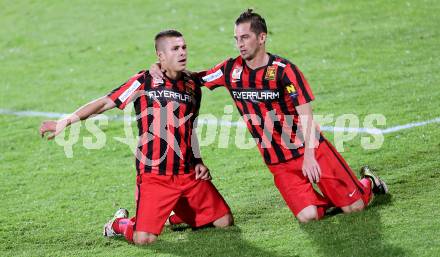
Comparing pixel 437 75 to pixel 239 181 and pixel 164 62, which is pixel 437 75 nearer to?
pixel 239 181

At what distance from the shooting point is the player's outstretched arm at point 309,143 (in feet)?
21.0

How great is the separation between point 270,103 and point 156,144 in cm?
95

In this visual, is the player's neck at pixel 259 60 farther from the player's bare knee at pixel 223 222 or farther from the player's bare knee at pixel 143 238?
the player's bare knee at pixel 143 238

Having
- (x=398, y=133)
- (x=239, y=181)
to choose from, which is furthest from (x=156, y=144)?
(x=398, y=133)

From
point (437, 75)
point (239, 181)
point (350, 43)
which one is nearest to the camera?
point (239, 181)

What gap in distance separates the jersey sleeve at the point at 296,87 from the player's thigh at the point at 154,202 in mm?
1160

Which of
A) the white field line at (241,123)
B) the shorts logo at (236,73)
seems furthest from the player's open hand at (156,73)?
the white field line at (241,123)

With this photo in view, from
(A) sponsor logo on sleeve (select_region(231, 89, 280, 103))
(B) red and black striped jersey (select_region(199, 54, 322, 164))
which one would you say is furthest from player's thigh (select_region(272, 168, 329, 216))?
(A) sponsor logo on sleeve (select_region(231, 89, 280, 103))

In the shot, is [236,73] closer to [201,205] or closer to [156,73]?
[156,73]

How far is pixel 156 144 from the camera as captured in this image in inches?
263

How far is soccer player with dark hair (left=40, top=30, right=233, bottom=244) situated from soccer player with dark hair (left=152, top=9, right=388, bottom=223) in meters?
0.17

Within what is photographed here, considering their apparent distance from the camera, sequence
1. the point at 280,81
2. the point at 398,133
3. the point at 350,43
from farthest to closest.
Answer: the point at 350,43 → the point at 398,133 → the point at 280,81

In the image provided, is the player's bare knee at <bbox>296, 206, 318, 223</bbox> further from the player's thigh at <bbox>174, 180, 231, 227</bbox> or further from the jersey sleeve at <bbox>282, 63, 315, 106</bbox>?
the jersey sleeve at <bbox>282, 63, 315, 106</bbox>

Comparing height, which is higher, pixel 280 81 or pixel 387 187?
pixel 280 81
